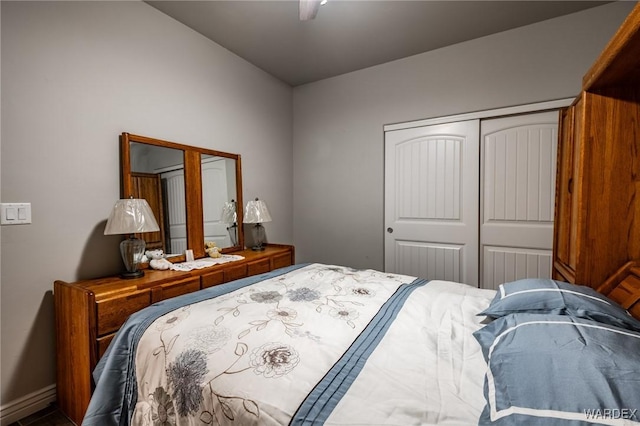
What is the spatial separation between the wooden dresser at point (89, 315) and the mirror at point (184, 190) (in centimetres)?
47

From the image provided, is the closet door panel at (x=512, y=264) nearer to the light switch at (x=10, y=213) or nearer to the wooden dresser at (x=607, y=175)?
the wooden dresser at (x=607, y=175)

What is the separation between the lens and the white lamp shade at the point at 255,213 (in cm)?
272

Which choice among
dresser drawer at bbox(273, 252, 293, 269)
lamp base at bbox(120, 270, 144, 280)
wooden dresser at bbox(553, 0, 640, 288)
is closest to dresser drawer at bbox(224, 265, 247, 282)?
dresser drawer at bbox(273, 252, 293, 269)

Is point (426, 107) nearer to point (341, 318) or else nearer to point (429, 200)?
point (429, 200)

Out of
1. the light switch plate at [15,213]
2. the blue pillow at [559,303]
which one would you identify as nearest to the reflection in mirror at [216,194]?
the light switch plate at [15,213]

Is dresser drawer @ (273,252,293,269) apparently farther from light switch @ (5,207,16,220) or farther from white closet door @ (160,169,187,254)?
light switch @ (5,207,16,220)

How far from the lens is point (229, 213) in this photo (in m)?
2.70

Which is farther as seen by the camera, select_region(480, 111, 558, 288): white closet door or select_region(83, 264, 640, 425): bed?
select_region(480, 111, 558, 288): white closet door

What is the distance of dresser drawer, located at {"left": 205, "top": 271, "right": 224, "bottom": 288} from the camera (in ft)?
6.32

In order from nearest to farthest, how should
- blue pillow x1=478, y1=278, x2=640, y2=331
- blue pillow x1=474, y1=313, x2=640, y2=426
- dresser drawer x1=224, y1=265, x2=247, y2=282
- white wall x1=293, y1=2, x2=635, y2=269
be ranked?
blue pillow x1=474, y1=313, x2=640, y2=426
blue pillow x1=478, y1=278, x2=640, y2=331
dresser drawer x1=224, y1=265, x2=247, y2=282
white wall x1=293, y1=2, x2=635, y2=269

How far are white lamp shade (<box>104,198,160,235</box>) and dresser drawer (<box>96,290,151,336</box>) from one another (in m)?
0.39

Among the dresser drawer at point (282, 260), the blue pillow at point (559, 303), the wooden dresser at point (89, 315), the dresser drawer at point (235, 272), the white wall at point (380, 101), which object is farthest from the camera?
the dresser drawer at point (282, 260)

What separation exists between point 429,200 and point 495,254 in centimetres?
76

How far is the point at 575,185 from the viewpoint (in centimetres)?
167
